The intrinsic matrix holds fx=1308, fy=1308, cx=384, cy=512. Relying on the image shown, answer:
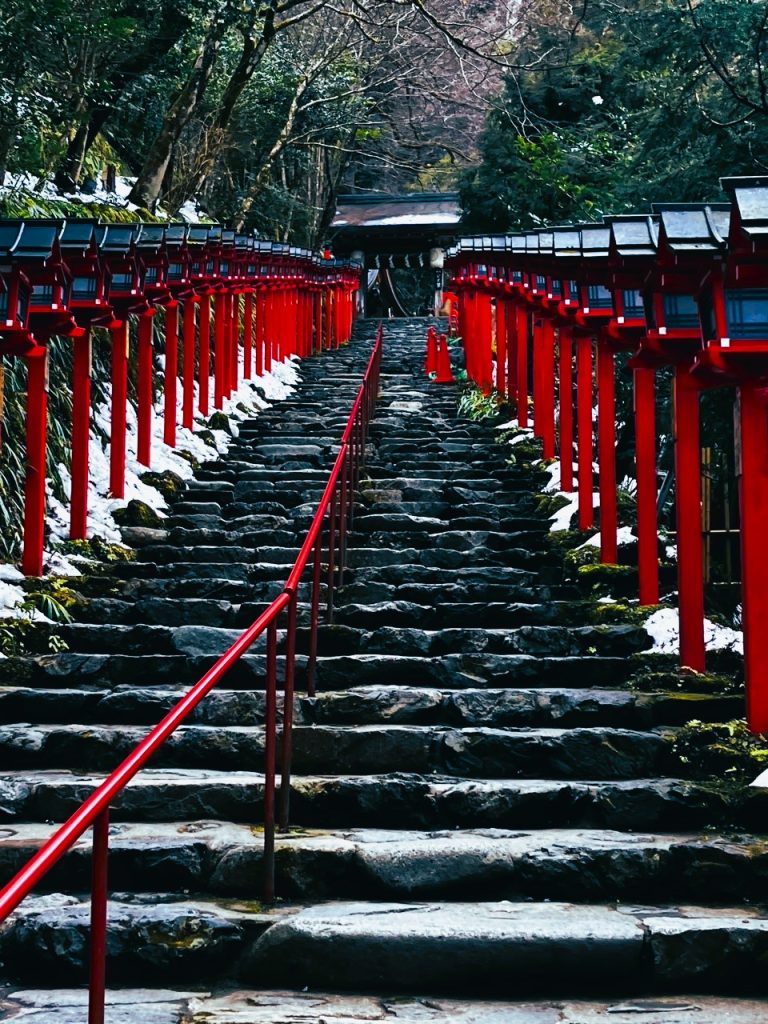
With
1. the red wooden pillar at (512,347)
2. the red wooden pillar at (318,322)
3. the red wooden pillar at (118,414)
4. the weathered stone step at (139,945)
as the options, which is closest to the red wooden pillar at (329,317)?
the red wooden pillar at (318,322)

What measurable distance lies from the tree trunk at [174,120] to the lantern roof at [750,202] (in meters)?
14.3

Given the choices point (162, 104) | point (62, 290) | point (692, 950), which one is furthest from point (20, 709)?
point (162, 104)

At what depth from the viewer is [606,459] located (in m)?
9.92

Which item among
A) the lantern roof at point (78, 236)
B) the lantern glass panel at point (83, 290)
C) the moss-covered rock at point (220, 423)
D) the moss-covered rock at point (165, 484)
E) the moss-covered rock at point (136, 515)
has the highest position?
the lantern roof at point (78, 236)

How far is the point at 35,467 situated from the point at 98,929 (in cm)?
619

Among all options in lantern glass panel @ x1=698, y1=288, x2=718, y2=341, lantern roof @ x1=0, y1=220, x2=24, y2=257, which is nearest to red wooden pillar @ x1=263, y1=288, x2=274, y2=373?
lantern roof @ x1=0, y1=220, x2=24, y2=257

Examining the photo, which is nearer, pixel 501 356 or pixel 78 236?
pixel 78 236

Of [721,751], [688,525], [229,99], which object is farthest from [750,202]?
[229,99]

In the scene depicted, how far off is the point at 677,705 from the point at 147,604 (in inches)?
148

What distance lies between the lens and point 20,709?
720cm

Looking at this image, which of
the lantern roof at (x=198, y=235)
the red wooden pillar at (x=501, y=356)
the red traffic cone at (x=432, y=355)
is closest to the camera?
the lantern roof at (x=198, y=235)

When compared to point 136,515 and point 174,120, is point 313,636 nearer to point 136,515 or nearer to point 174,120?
point 136,515

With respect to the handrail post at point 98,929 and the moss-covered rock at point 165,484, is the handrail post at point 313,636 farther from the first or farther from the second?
the moss-covered rock at point 165,484

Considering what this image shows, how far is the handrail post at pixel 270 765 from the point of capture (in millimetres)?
4867
